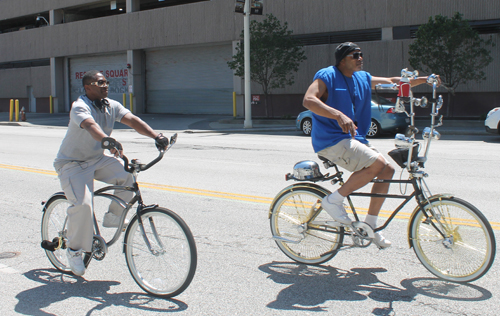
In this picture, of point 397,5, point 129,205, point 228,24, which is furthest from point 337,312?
point 228,24

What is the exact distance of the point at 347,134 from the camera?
432 cm

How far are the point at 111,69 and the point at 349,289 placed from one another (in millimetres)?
34976

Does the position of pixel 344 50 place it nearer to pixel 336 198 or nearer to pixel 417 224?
pixel 336 198

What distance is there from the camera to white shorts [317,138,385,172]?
420 cm

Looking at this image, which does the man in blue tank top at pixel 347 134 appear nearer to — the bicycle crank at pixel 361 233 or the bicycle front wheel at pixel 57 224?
the bicycle crank at pixel 361 233

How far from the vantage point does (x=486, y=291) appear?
3.96 meters

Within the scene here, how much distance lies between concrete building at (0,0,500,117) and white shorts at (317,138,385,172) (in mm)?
19822

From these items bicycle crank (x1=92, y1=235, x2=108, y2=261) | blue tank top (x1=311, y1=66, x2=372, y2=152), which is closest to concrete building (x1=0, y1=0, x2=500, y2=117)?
blue tank top (x1=311, y1=66, x2=372, y2=152)

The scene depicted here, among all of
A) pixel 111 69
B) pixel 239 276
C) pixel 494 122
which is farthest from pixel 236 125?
pixel 239 276

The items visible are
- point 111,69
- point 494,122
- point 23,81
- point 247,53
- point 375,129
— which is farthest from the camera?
point 23,81

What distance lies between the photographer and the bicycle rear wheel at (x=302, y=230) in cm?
459

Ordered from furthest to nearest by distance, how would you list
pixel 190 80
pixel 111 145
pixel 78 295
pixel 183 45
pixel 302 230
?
pixel 190 80, pixel 183 45, pixel 302 230, pixel 78 295, pixel 111 145

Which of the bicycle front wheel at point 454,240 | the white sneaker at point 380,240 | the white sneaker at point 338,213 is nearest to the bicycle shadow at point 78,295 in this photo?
the white sneaker at point 338,213

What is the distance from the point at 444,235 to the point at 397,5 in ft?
71.1
